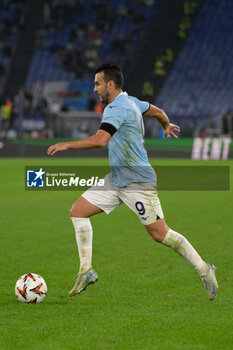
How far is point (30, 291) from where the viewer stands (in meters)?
6.59

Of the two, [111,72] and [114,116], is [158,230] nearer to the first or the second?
[114,116]

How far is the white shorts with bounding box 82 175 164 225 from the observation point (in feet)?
21.6

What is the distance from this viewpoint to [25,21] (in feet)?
152

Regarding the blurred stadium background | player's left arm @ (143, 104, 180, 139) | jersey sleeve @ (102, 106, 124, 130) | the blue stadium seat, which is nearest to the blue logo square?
player's left arm @ (143, 104, 180, 139)

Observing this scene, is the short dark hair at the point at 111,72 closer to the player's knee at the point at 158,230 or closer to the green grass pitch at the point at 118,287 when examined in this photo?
the player's knee at the point at 158,230

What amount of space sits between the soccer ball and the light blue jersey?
121 centimetres

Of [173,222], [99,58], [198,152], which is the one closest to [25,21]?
[99,58]

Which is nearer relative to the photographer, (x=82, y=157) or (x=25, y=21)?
(x=82, y=157)

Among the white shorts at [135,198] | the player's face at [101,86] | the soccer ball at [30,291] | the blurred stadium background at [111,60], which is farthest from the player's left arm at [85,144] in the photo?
the blurred stadium background at [111,60]

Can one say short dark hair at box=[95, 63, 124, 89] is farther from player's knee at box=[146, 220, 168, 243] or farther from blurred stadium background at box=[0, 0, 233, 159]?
blurred stadium background at box=[0, 0, 233, 159]

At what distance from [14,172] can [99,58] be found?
21238 mm

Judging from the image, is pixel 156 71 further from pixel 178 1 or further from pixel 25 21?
pixel 25 21

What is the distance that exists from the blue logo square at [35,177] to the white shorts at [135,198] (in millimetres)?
942

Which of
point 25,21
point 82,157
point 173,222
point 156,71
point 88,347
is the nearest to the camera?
point 88,347
